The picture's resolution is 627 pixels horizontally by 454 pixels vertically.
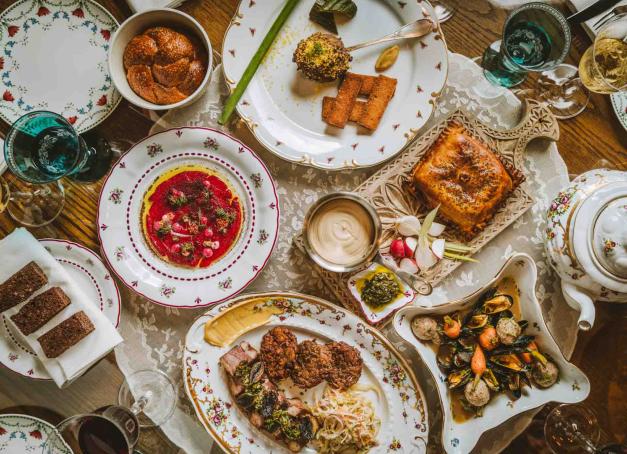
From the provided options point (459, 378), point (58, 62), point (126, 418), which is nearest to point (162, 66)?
point (58, 62)

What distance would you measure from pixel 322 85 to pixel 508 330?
1467 mm

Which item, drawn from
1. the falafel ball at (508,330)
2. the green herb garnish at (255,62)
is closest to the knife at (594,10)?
the green herb garnish at (255,62)

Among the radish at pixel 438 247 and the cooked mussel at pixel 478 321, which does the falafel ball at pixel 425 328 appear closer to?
the cooked mussel at pixel 478 321

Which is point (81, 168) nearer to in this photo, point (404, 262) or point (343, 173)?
point (343, 173)

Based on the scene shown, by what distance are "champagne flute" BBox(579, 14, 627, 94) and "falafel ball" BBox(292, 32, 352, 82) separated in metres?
1.14

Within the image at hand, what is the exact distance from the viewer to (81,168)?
244 centimetres

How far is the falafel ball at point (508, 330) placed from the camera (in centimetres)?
222

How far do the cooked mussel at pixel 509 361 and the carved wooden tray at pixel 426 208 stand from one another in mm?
432

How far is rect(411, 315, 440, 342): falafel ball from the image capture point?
225 cm

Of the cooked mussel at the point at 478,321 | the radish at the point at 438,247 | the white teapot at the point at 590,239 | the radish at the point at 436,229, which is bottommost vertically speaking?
the cooked mussel at the point at 478,321

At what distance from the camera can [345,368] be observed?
233 centimetres

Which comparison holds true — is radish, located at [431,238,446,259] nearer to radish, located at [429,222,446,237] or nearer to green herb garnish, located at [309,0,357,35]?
radish, located at [429,222,446,237]

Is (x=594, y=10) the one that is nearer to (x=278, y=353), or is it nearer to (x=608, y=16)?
(x=608, y=16)

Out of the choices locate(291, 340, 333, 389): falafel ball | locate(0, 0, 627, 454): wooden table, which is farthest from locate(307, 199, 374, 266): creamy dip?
locate(0, 0, 627, 454): wooden table
